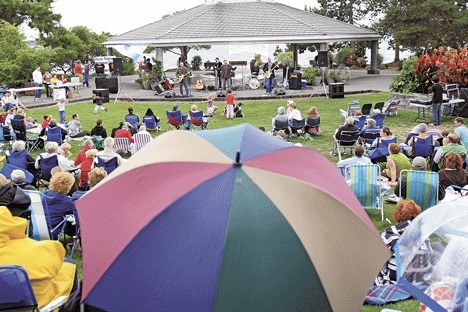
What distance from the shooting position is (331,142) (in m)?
14.4

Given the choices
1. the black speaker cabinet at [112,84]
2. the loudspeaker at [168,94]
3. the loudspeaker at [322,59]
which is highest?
the loudspeaker at [322,59]

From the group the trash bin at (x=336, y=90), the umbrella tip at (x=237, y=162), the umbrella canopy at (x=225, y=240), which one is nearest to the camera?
the umbrella canopy at (x=225, y=240)

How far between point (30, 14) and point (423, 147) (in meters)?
29.6

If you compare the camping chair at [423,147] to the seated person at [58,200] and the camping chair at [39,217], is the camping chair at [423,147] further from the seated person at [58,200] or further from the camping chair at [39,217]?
the camping chair at [39,217]

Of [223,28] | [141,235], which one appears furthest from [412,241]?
[223,28]

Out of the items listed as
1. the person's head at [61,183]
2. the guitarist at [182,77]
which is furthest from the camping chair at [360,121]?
the guitarist at [182,77]

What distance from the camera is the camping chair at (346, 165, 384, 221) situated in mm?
8125

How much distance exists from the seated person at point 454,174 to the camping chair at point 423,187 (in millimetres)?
365

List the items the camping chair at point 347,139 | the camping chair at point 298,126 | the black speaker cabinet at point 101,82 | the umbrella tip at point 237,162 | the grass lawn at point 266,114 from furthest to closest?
the black speaker cabinet at point 101,82, the grass lawn at point 266,114, the camping chair at point 298,126, the camping chair at point 347,139, the umbrella tip at point 237,162

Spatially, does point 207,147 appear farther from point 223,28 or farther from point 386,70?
point 386,70

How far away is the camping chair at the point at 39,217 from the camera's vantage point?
6.46 meters

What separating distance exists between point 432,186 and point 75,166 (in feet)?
20.7

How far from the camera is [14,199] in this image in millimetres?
5910

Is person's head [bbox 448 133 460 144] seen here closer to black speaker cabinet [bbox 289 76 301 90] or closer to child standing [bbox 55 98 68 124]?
child standing [bbox 55 98 68 124]
